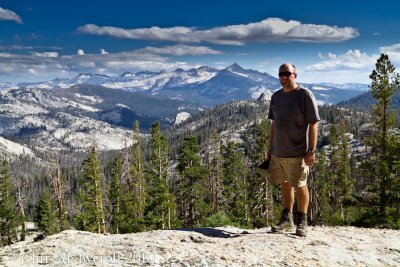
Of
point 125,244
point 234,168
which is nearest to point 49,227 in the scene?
point 234,168

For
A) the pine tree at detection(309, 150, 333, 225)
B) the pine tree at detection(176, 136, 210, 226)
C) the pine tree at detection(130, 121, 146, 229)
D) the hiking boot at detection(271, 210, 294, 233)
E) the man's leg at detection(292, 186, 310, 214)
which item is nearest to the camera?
the man's leg at detection(292, 186, 310, 214)

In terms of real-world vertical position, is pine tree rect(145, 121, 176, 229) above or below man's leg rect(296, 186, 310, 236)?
below

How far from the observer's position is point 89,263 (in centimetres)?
642

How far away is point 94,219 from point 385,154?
3085 centimetres

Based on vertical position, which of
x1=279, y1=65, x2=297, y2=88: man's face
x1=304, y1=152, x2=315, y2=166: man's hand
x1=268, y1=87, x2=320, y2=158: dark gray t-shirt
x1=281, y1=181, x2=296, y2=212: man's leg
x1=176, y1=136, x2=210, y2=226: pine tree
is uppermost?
x1=279, y1=65, x2=297, y2=88: man's face

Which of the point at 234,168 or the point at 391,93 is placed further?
the point at 234,168

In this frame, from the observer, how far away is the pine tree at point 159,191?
39.8 meters

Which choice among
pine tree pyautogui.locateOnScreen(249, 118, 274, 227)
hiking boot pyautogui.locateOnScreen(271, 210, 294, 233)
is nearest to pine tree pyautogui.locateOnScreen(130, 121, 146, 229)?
pine tree pyautogui.locateOnScreen(249, 118, 274, 227)

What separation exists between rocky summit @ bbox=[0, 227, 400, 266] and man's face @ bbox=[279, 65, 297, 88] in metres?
3.42

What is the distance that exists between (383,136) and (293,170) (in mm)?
22006

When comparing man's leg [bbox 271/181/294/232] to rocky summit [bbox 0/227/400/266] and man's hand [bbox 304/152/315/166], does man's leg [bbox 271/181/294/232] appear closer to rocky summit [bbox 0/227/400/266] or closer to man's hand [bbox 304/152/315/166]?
rocky summit [bbox 0/227/400/266]

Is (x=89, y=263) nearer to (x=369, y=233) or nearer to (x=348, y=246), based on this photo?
(x=348, y=246)

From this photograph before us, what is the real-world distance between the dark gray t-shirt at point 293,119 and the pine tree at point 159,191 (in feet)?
106

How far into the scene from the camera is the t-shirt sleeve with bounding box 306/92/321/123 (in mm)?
7836
